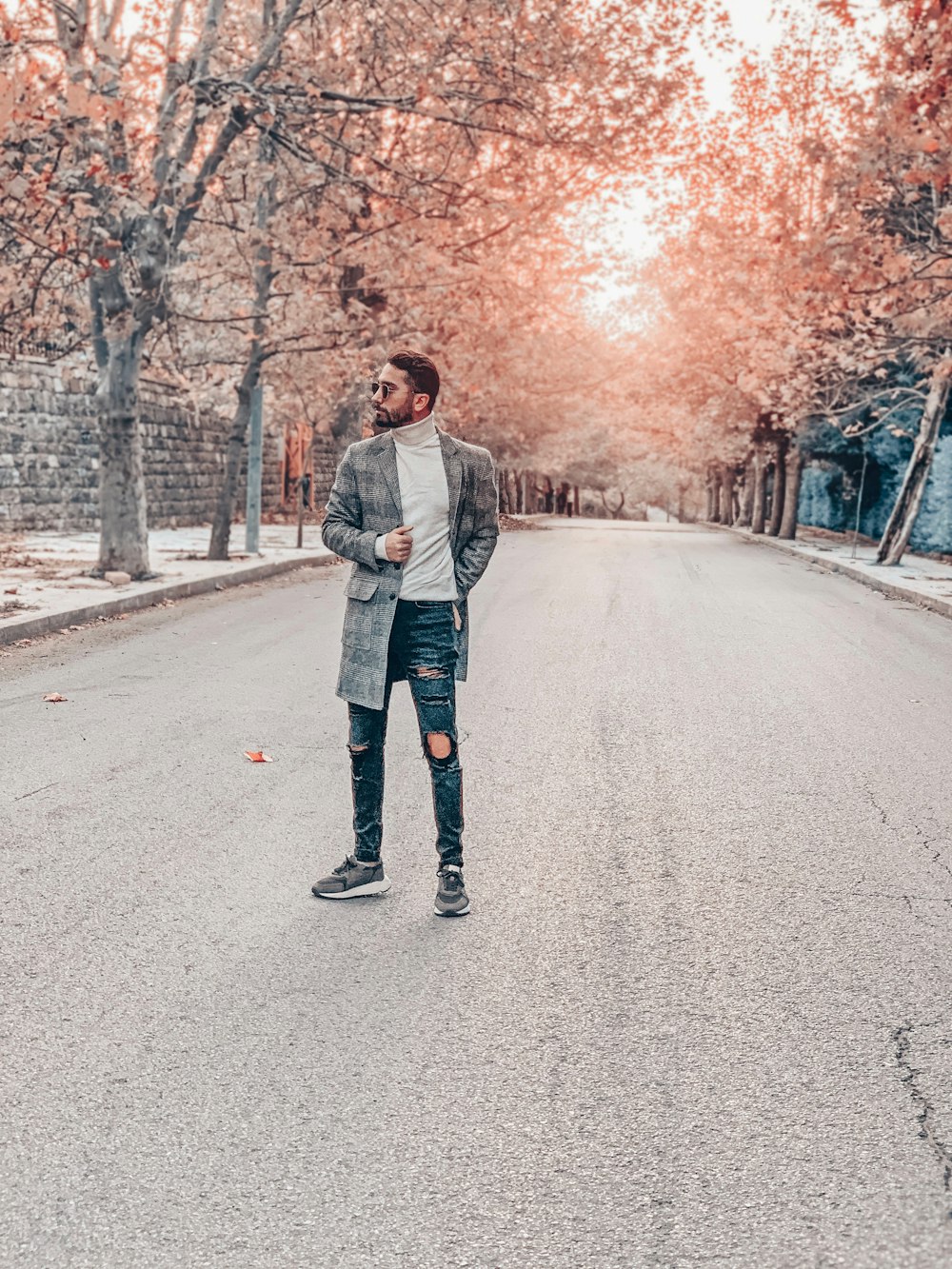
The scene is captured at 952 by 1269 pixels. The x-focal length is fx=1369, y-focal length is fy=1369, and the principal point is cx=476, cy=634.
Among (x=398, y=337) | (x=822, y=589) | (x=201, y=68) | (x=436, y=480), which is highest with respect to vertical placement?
(x=201, y=68)

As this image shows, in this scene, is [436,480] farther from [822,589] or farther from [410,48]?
[822,589]

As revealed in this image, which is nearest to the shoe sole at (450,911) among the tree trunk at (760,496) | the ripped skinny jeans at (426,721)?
the ripped skinny jeans at (426,721)

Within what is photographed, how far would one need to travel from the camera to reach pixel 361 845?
16.0ft

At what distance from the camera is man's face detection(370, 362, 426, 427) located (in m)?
4.54

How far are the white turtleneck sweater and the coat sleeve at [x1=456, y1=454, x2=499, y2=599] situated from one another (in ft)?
0.26

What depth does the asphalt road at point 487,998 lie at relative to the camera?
2.73 meters

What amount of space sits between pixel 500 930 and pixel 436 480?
1.52 m

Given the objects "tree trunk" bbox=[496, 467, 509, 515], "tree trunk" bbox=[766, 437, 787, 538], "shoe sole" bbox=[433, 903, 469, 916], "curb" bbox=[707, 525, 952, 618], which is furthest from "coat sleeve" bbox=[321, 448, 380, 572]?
"tree trunk" bbox=[496, 467, 509, 515]

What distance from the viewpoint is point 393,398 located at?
4559 mm

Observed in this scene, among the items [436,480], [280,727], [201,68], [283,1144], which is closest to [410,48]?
[201,68]

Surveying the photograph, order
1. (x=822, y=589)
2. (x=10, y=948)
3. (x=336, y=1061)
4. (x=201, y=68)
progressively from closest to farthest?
(x=336, y=1061) → (x=10, y=948) → (x=201, y=68) → (x=822, y=589)

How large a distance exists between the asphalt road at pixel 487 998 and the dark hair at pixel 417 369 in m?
1.78

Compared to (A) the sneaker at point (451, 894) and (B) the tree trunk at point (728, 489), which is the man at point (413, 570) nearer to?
(A) the sneaker at point (451, 894)

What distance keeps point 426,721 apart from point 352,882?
2.11ft
